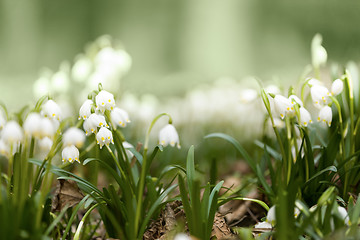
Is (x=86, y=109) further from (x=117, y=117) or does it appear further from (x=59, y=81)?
(x=59, y=81)

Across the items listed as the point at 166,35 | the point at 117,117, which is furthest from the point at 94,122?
the point at 166,35

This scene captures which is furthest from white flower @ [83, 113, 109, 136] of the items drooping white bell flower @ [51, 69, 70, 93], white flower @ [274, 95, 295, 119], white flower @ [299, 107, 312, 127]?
drooping white bell flower @ [51, 69, 70, 93]

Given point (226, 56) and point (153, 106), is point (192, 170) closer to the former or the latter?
point (153, 106)

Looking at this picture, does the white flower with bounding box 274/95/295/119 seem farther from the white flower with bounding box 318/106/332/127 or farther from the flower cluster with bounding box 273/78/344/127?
the white flower with bounding box 318/106/332/127

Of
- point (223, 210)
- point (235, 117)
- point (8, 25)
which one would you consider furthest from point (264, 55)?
point (223, 210)

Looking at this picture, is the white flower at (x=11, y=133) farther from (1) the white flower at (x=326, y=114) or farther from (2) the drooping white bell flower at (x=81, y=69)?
(2) the drooping white bell flower at (x=81, y=69)

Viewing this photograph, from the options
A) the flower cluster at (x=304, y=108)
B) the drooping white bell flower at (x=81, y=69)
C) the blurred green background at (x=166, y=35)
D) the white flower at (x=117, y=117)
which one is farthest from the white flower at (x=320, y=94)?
the blurred green background at (x=166, y=35)
